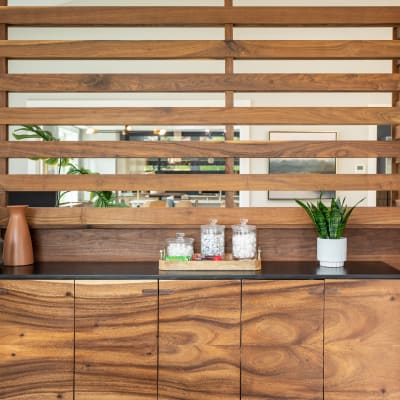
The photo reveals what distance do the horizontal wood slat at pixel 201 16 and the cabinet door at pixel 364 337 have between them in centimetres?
125

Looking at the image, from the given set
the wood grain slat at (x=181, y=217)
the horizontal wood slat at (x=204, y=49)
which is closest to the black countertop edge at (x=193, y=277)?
the wood grain slat at (x=181, y=217)

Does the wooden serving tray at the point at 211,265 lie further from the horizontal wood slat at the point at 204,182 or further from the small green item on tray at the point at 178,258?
the horizontal wood slat at the point at 204,182

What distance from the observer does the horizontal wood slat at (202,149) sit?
7.36 ft

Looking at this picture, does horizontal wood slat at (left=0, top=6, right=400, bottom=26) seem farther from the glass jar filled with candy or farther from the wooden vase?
the glass jar filled with candy

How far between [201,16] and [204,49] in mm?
159

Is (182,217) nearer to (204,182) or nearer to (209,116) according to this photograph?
(204,182)

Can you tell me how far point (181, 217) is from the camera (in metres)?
2.26

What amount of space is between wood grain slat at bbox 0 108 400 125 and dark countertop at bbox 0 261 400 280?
0.68 meters

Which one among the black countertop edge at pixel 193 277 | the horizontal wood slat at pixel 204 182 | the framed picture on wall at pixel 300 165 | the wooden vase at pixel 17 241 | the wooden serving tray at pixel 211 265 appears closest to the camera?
the black countertop edge at pixel 193 277

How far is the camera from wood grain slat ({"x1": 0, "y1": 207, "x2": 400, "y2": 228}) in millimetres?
2252

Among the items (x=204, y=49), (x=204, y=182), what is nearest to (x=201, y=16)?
(x=204, y=49)
